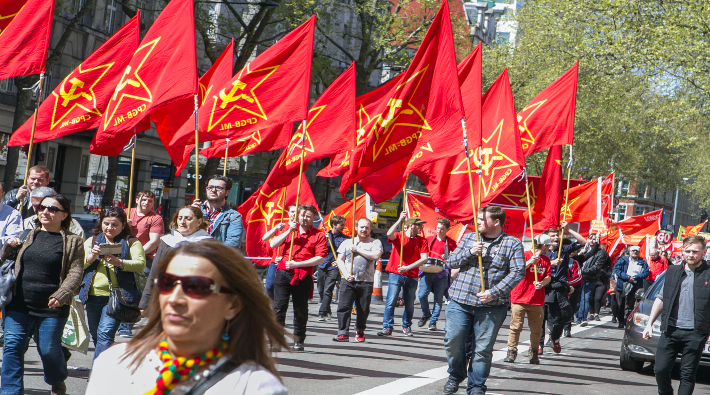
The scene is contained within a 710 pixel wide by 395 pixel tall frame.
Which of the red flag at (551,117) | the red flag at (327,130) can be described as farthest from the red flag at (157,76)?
the red flag at (551,117)

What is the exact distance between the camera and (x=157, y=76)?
9523 mm

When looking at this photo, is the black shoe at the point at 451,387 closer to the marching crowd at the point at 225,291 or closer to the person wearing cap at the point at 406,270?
the marching crowd at the point at 225,291

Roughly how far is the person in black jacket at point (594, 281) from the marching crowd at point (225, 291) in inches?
173

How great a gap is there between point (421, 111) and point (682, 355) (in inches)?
140

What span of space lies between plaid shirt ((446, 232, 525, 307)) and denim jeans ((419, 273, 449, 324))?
6.25 meters

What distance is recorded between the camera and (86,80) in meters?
9.89

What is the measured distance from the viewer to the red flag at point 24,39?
9477mm

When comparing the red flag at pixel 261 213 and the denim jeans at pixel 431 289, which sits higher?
the red flag at pixel 261 213

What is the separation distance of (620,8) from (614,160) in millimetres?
20946

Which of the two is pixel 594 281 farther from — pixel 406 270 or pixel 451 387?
pixel 451 387

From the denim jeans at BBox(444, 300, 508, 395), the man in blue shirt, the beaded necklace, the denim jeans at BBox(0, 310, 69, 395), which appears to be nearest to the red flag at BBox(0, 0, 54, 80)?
the denim jeans at BBox(0, 310, 69, 395)

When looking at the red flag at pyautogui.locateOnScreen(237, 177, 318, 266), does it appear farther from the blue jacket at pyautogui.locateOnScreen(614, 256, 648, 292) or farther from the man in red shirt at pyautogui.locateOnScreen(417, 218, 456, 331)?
the blue jacket at pyautogui.locateOnScreen(614, 256, 648, 292)

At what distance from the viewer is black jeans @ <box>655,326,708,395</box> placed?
24.9 feet

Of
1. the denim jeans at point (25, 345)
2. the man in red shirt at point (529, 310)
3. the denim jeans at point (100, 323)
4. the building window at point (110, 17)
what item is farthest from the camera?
the building window at point (110, 17)
